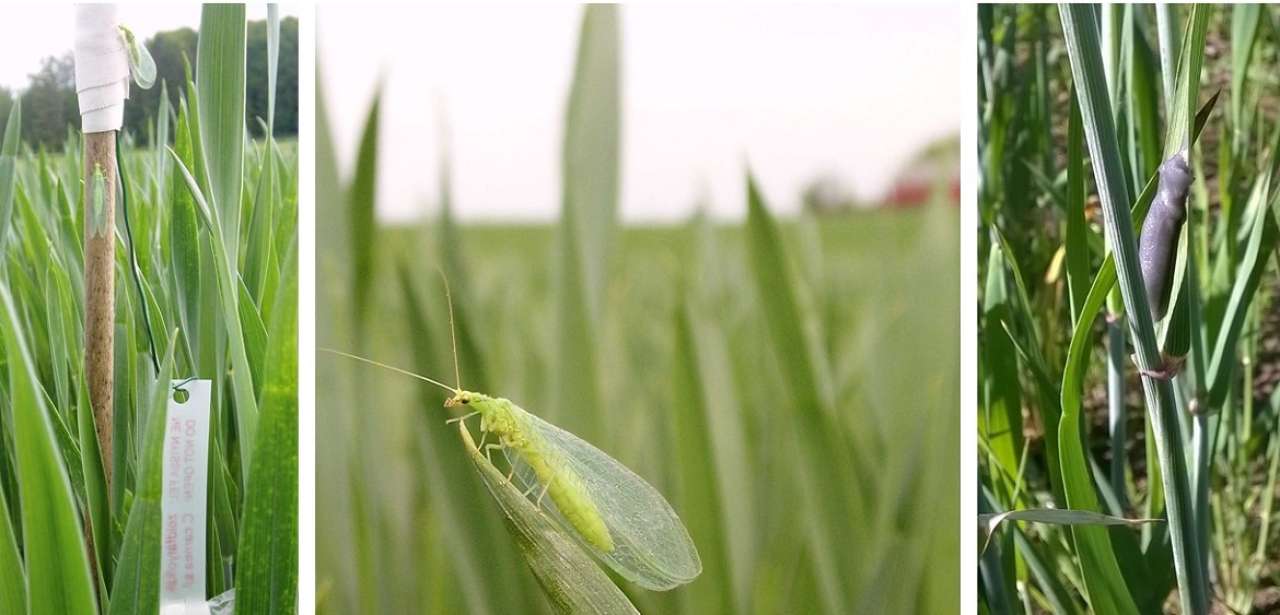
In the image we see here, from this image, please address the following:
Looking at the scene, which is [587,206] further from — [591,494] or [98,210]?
[98,210]

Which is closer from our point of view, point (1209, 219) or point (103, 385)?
point (103, 385)

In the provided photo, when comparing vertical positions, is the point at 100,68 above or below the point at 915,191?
above

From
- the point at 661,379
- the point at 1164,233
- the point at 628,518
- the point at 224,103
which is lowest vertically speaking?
the point at 628,518

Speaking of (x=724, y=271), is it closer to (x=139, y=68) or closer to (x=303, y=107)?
(x=303, y=107)

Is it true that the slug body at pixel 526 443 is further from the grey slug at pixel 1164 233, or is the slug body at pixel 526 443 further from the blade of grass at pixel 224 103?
the grey slug at pixel 1164 233

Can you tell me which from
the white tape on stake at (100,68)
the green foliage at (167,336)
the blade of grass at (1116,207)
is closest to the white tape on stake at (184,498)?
the green foliage at (167,336)

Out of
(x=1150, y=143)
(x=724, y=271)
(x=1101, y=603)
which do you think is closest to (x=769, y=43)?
(x=724, y=271)

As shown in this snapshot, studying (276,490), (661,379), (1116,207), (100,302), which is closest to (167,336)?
(100,302)
